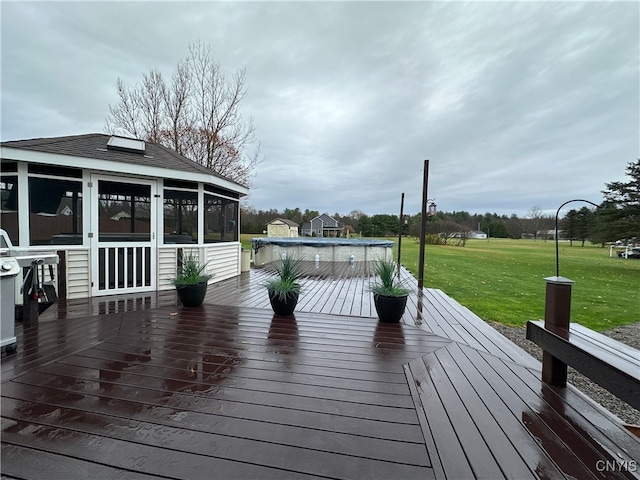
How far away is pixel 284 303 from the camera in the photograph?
369 centimetres

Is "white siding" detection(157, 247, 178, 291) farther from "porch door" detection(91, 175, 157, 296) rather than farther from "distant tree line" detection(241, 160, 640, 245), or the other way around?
"distant tree line" detection(241, 160, 640, 245)

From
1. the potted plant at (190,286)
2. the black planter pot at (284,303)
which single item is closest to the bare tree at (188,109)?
the potted plant at (190,286)

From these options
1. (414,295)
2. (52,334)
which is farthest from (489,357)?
(52,334)

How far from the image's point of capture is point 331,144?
16688 mm

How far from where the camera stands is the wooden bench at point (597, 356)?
1.34 m

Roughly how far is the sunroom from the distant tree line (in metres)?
5.93

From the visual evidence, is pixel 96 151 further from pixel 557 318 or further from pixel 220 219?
pixel 557 318

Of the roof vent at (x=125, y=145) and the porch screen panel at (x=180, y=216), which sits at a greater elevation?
the roof vent at (x=125, y=145)

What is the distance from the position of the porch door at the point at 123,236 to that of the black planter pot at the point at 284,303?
112 inches

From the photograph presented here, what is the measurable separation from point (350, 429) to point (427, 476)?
0.44 m

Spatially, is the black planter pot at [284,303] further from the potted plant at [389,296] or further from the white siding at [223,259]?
the white siding at [223,259]

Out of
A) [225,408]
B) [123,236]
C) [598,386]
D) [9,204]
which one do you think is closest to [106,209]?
[123,236]

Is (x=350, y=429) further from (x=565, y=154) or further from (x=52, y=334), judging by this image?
(x=565, y=154)

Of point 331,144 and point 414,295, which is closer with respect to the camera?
point 414,295
